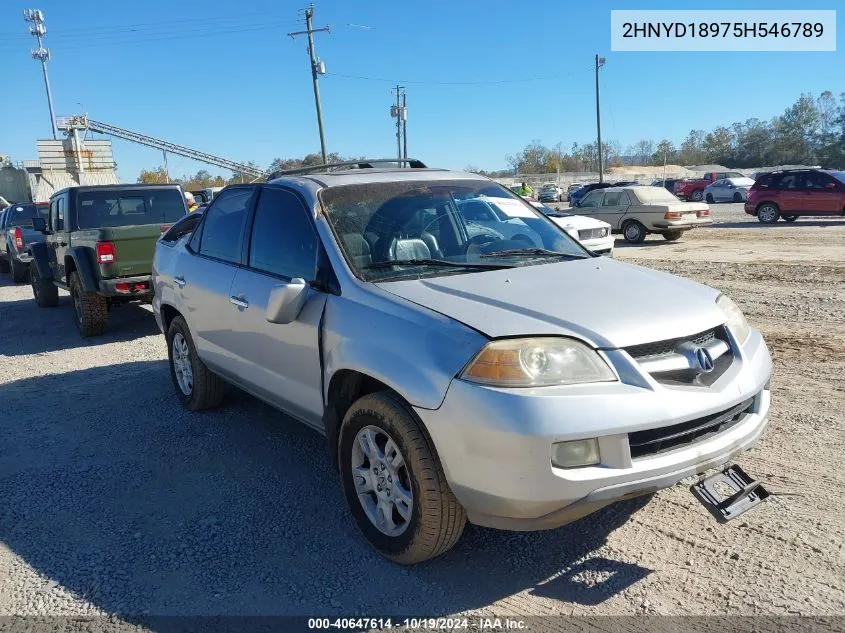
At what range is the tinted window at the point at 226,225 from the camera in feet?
14.6

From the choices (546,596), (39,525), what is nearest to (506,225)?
(546,596)

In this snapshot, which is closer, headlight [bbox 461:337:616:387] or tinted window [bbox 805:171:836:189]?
headlight [bbox 461:337:616:387]

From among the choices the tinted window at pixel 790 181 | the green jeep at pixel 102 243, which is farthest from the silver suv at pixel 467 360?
the tinted window at pixel 790 181

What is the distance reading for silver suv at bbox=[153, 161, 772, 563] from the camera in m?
2.50

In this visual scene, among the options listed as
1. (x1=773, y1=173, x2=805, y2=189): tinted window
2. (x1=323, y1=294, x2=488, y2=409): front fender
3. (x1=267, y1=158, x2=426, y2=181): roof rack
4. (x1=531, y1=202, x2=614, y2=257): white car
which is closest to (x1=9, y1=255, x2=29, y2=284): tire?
(x1=531, y1=202, x2=614, y2=257): white car

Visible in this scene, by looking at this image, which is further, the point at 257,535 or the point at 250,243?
the point at 250,243

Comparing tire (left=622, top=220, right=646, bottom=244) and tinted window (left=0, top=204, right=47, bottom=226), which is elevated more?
tinted window (left=0, top=204, right=47, bottom=226)

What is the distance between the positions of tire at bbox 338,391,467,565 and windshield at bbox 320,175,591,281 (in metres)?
0.75

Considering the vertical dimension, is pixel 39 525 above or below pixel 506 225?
below

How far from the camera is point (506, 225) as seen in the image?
4066 mm

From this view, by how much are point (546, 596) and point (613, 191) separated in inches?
655

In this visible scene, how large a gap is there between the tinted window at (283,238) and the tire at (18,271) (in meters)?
12.9

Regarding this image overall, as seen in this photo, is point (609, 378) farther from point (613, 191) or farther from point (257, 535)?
point (613, 191)

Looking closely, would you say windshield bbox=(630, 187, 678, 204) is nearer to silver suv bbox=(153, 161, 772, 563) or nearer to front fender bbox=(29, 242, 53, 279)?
front fender bbox=(29, 242, 53, 279)
